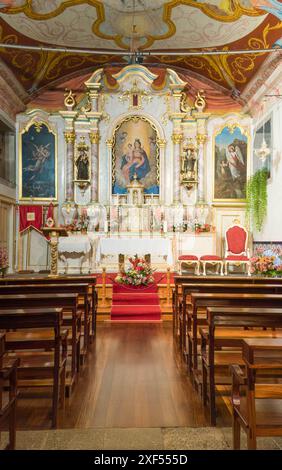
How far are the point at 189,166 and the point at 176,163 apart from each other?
40cm

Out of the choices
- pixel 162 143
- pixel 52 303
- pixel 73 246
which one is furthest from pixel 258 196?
pixel 52 303

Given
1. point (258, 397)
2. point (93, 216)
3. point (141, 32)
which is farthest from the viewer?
point (93, 216)

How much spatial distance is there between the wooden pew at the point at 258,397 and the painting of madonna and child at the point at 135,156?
1063 centimetres

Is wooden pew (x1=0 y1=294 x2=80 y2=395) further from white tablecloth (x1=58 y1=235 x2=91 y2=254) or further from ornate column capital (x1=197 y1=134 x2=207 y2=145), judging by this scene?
ornate column capital (x1=197 y1=134 x2=207 y2=145)

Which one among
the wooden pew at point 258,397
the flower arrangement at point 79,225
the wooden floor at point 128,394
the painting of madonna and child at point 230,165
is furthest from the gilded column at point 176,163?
the wooden pew at point 258,397

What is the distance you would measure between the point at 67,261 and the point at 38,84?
17.7 ft

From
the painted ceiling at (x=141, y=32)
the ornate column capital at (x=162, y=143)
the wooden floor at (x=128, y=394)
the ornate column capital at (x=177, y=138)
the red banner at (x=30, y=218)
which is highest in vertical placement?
the painted ceiling at (x=141, y=32)

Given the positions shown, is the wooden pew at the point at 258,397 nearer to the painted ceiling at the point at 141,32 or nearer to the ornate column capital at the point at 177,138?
the painted ceiling at the point at 141,32

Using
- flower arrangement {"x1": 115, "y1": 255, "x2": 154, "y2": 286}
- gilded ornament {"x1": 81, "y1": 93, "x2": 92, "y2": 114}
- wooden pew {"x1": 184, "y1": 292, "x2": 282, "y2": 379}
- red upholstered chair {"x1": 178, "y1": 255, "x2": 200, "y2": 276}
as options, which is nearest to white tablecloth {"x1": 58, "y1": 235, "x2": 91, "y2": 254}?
red upholstered chair {"x1": 178, "y1": 255, "x2": 200, "y2": 276}

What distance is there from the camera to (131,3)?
9953mm

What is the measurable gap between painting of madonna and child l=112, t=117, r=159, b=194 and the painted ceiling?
2.03 m

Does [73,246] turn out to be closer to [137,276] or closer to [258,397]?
[137,276]

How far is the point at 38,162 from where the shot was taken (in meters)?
12.9

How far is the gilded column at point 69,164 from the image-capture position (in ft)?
42.1
